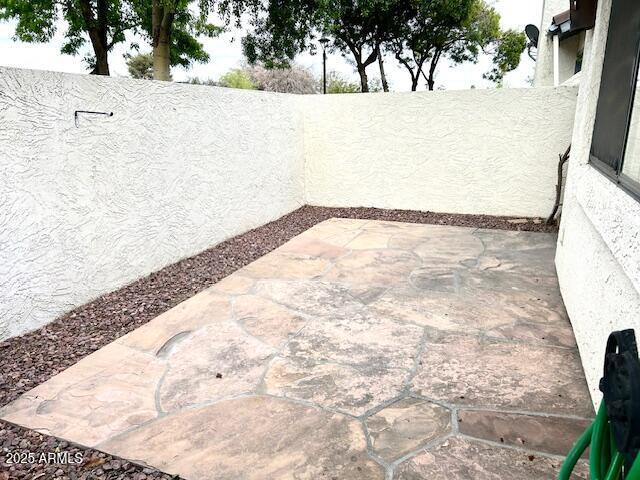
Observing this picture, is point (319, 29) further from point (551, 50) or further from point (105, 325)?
point (105, 325)

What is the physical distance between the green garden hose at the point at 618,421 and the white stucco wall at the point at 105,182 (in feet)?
11.7

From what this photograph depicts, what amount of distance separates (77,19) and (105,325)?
43.0ft

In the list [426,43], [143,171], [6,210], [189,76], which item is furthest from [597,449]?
[189,76]

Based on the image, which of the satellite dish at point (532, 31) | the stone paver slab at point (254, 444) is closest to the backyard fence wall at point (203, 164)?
the stone paver slab at point (254, 444)

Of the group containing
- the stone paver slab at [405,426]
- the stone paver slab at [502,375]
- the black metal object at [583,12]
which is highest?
the black metal object at [583,12]

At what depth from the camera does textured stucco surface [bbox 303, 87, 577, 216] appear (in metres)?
6.48

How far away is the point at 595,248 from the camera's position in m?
2.83

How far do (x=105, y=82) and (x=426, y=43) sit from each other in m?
15.8

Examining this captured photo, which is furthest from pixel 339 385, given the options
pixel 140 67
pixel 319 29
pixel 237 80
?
pixel 140 67

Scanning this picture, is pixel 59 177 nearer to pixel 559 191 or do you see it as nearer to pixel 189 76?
pixel 559 191

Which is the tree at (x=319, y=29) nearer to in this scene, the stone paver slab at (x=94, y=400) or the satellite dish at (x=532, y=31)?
the satellite dish at (x=532, y=31)

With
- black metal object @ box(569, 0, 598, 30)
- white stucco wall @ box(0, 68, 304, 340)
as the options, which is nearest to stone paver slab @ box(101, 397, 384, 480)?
white stucco wall @ box(0, 68, 304, 340)

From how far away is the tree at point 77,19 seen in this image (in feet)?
41.8

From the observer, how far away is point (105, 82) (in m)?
3.84
